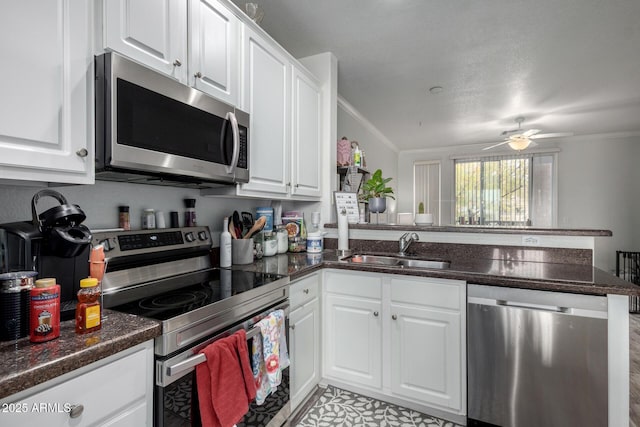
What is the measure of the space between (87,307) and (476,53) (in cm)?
309

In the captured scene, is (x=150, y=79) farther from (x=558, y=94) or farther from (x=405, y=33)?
(x=558, y=94)

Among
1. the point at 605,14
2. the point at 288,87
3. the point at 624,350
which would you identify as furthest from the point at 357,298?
the point at 605,14

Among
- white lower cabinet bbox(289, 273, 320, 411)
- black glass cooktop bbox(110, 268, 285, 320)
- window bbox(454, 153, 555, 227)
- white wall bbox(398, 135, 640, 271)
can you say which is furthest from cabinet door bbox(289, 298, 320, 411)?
white wall bbox(398, 135, 640, 271)

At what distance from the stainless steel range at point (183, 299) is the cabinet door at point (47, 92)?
427mm

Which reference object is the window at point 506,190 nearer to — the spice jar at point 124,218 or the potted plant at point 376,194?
the potted plant at point 376,194

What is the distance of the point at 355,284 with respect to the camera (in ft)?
6.30

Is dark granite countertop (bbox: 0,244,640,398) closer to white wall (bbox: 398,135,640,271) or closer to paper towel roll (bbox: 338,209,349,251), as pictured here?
paper towel roll (bbox: 338,209,349,251)

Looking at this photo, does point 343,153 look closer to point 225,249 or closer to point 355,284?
point 355,284

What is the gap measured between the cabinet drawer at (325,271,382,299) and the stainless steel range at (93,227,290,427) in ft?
1.59

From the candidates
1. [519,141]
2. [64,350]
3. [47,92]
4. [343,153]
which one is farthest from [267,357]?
[519,141]

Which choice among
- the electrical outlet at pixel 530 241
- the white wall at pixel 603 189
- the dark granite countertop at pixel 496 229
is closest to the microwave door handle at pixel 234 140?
the dark granite countertop at pixel 496 229

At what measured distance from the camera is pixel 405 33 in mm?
2324

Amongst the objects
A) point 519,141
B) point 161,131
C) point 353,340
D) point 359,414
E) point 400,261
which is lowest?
point 359,414

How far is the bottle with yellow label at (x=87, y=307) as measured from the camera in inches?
33.0
